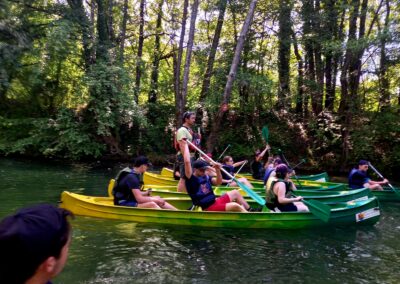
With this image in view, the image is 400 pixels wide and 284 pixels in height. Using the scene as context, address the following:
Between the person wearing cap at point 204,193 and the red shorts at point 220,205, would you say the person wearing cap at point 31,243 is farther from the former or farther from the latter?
the red shorts at point 220,205

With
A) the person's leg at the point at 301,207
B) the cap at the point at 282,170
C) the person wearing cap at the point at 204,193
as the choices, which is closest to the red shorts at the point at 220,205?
the person wearing cap at the point at 204,193

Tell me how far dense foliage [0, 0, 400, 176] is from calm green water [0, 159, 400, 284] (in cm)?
750

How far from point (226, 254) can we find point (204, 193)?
4.75 feet

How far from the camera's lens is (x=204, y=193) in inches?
283

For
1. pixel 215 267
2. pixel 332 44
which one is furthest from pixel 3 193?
pixel 332 44

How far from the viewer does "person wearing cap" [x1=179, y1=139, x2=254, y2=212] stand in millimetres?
6836

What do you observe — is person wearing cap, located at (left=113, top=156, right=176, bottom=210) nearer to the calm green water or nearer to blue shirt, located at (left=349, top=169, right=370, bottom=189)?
the calm green water

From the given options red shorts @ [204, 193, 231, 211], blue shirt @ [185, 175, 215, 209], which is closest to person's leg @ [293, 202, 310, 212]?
red shorts @ [204, 193, 231, 211]

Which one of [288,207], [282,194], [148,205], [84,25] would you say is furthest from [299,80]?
[148,205]

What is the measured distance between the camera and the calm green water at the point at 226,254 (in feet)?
16.9

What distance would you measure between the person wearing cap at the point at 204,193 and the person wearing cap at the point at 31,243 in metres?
5.39

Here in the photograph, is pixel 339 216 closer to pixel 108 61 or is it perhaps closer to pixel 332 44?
pixel 332 44

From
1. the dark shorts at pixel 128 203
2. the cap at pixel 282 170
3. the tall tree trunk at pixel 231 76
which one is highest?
the tall tree trunk at pixel 231 76

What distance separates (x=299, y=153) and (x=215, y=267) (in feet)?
39.5
